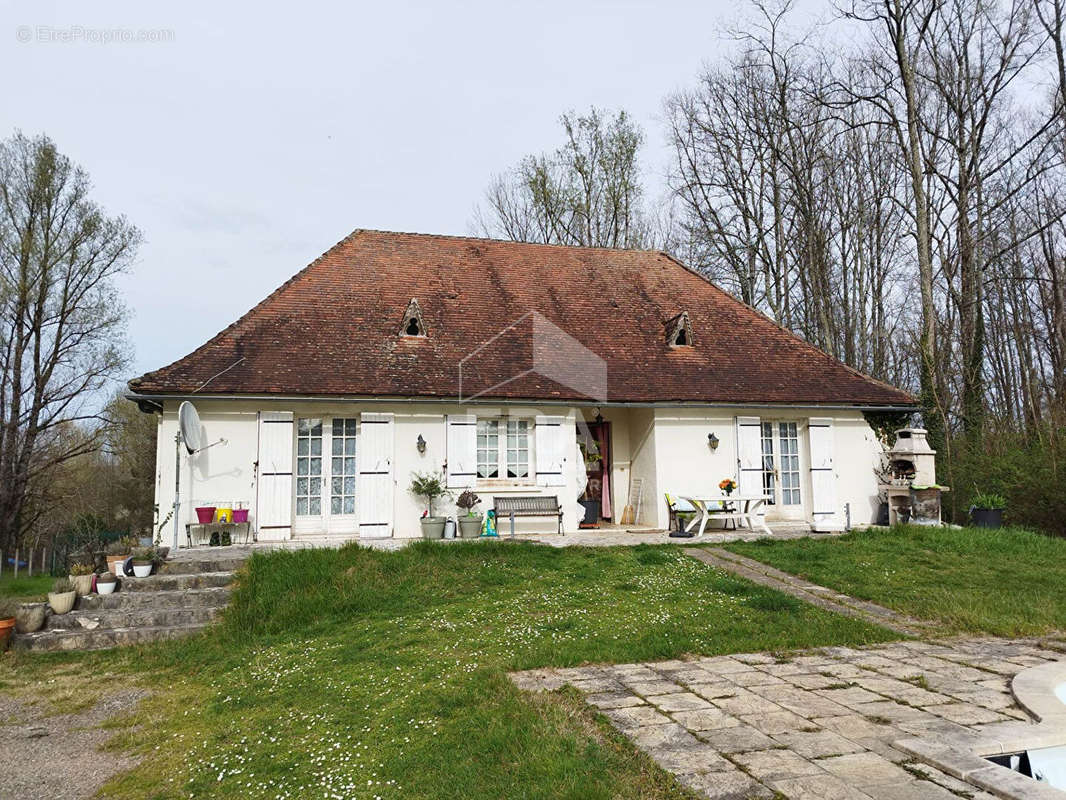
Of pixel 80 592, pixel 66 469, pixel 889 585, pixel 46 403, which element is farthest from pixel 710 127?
pixel 66 469

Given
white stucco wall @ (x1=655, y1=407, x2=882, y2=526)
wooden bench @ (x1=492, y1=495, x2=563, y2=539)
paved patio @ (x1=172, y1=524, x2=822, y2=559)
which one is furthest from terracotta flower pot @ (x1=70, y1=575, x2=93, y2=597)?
white stucco wall @ (x1=655, y1=407, x2=882, y2=526)

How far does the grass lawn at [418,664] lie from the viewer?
12.4 ft

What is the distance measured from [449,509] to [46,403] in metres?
15.6

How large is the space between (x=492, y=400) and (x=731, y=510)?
4.51 m

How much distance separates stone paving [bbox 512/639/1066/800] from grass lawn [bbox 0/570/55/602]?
14.4m

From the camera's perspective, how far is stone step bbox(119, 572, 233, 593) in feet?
27.7

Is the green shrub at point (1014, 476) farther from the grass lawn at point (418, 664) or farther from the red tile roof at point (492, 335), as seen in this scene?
the grass lawn at point (418, 664)

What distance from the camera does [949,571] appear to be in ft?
28.9

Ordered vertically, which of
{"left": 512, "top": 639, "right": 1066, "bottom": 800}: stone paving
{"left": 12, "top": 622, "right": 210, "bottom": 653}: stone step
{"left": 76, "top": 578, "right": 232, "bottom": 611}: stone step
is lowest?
{"left": 12, "top": 622, "right": 210, "bottom": 653}: stone step

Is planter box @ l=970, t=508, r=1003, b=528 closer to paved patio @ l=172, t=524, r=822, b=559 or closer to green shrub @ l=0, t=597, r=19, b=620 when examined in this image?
paved patio @ l=172, t=524, r=822, b=559

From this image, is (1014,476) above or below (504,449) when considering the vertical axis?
below

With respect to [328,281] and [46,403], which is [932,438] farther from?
[46,403]

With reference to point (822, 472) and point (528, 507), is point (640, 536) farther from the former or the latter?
point (822, 472)

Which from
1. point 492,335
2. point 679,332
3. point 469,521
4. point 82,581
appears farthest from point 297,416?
point 679,332
